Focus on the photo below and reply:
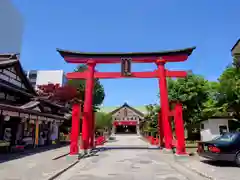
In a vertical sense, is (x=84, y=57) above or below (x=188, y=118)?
above

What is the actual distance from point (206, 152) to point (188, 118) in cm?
1559

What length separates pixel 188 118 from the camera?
81.2ft

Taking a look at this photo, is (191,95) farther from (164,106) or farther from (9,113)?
(9,113)

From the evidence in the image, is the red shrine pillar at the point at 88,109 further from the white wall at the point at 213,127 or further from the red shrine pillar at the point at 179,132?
the white wall at the point at 213,127

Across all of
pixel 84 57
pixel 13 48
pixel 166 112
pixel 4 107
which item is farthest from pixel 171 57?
pixel 13 48

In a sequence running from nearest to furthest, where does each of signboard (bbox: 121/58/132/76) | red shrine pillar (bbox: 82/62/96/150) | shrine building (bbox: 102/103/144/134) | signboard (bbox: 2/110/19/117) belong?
signboard (bbox: 2/110/19/117) → red shrine pillar (bbox: 82/62/96/150) → signboard (bbox: 121/58/132/76) → shrine building (bbox: 102/103/144/134)

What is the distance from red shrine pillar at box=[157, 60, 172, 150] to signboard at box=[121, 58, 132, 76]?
102 inches

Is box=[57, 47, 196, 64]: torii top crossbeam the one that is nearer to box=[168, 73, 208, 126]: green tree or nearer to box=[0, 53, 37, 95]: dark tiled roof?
box=[0, 53, 37, 95]: dark tiled roof

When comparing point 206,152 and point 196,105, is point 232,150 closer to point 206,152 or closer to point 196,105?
point 206,152

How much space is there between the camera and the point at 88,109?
15875 mm

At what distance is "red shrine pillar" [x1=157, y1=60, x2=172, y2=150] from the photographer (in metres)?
15.1

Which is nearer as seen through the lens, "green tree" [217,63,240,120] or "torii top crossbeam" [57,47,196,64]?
"green tree" [217,63,240,120]

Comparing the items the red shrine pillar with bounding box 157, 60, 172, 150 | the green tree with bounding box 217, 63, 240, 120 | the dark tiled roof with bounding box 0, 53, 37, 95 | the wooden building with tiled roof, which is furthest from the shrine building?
the red shrine pillar with bounding box 157, 60, 172, 150

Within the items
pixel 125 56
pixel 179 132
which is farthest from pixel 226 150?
pixel 125 56
